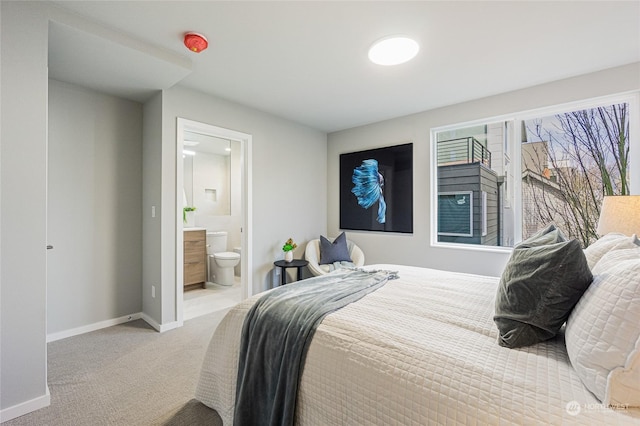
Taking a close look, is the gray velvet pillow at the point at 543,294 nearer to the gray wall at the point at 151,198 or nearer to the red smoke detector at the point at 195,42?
the red smoke detector at the point at 195,42

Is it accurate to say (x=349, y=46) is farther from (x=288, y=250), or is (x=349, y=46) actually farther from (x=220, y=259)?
(x=220, y=259)

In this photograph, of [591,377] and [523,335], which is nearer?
[591,377]

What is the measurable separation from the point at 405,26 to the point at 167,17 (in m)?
1.60

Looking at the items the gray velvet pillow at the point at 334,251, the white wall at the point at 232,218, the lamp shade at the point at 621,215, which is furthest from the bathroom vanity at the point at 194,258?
the lamp shade at the point at 621,215

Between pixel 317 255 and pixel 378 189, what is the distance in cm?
128

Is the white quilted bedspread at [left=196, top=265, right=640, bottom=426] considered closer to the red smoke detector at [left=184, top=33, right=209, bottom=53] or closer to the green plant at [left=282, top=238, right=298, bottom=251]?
the red smoke detector at [left=184, top=33, right=209, bottom=53]

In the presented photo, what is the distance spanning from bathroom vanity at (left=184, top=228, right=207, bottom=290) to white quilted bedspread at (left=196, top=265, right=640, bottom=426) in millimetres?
3042

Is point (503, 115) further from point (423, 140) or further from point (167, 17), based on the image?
point (167, 17)

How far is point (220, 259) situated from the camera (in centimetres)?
454

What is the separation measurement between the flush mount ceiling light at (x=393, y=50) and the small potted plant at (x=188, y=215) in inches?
147

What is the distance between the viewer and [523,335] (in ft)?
3.51

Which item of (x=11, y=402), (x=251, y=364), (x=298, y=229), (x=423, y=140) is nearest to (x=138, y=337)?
(x=11, y=402)

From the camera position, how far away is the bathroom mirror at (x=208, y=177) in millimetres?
5074

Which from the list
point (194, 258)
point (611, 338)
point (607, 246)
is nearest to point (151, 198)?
point (194, 258)
